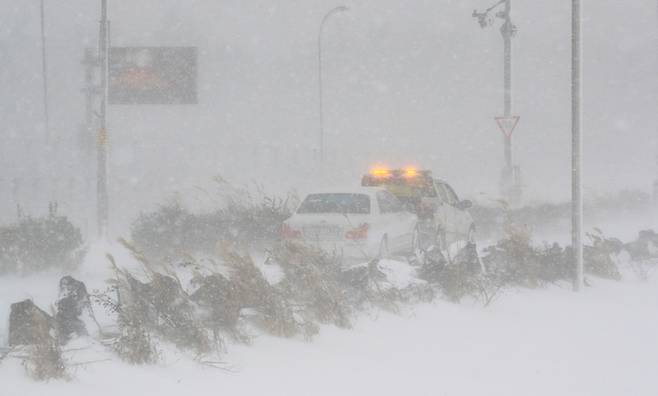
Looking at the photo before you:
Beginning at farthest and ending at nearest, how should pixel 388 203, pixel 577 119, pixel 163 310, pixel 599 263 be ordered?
pixel 388 203 → pixel 599 263 → pixel 577 119 → pixel 163 310

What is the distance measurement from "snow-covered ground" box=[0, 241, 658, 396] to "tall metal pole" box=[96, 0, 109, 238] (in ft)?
27.2

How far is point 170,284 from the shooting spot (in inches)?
304

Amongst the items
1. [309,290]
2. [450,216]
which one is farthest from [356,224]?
[309,290]

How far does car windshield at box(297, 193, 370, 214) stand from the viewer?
48.0 ft

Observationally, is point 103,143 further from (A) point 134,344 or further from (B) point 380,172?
(A) point 134,344

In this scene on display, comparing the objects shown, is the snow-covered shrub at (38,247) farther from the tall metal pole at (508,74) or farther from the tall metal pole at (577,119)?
the tall metal pole at (508,74)

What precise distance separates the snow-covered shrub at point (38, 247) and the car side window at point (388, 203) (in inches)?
182

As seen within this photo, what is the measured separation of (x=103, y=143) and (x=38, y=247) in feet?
21.8

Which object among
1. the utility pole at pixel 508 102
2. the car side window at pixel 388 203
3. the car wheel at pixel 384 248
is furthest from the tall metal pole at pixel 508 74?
the car wheel at pixel 384 248

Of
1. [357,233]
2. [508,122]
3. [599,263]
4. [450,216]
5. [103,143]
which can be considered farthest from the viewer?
[508,122]

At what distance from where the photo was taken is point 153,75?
28922 millimetres

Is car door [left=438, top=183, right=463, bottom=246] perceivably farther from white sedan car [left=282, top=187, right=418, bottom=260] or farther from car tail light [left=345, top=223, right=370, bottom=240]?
car tail light [left=345, top=223, right=370, bottom=240]

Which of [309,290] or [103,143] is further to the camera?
[103,143]

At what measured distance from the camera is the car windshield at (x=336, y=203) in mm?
14641
